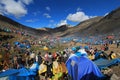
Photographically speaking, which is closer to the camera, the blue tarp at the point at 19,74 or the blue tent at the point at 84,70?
the blue tent at the point at 84,70

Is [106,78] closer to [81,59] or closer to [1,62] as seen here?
[81,59]

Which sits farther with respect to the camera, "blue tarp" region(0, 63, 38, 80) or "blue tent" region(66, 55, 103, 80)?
"blue tarp" region(0, 63, 38, 80)

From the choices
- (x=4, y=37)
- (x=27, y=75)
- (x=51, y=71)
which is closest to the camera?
(x=27, y=75)

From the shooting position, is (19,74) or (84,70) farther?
(19,74)

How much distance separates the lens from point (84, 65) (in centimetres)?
911

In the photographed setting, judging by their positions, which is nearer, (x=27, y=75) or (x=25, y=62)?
(x=27, y=75)

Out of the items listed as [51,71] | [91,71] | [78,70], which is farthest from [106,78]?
[51,71]

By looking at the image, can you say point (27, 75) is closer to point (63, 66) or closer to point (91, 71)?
point (63, 66)

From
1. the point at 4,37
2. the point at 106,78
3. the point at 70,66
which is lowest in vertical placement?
Result: the point at 106,78

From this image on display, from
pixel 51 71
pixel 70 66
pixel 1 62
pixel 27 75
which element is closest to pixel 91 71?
pixel 70 66

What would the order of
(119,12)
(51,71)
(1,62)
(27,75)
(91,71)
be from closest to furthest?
1. (91,71)
2. (27,75)
3. (51,71)
4. (1,62)
5. (119,12)

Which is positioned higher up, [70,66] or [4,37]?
[4,37]

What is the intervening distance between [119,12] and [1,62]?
339 ft

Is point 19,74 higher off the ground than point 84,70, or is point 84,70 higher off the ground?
point 84,70
